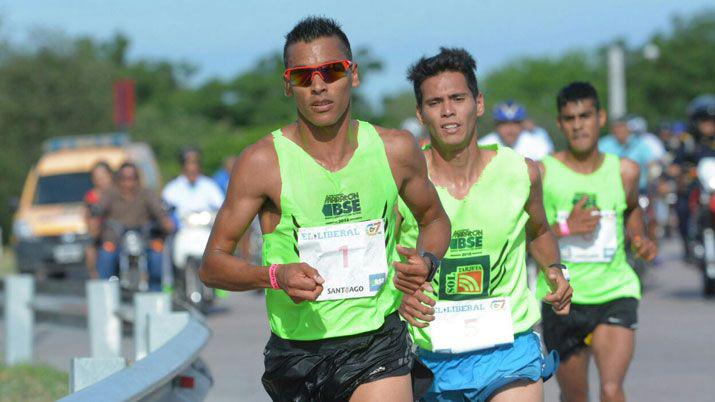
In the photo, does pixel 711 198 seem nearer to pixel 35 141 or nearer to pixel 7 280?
pixel 7 280

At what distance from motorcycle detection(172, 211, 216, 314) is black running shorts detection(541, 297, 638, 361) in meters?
11.4

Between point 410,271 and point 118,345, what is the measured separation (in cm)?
673

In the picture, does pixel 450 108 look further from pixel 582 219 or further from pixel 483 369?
pixel 582 219

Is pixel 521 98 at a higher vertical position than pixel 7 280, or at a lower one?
higher

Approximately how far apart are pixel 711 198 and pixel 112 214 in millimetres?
6701

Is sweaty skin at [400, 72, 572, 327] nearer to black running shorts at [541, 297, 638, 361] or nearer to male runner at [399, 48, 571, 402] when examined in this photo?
male runner at [399, 48, 571, 402]

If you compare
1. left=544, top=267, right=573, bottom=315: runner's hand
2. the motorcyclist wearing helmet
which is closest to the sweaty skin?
left=544, top=267, right=573, bottom=315: runner's hand

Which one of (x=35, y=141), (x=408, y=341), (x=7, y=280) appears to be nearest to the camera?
(x=408, y=341)

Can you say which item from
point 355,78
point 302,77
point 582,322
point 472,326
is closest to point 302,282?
point 302,77

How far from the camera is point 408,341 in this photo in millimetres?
6000

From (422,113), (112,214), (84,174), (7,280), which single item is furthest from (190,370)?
(84,174)

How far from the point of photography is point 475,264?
22.2ft

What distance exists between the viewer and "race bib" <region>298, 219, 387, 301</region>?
5672mm

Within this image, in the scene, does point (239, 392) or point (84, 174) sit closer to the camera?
point (239, 392)
